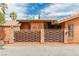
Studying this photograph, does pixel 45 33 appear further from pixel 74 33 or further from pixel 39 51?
pixel 39 51

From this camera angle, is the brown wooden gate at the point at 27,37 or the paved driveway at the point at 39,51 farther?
the brown wooden gate at the point at 27,37

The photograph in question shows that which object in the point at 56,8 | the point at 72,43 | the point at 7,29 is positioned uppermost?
the point at 56,8

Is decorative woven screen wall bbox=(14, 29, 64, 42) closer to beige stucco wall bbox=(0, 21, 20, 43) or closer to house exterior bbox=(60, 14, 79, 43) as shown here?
house exterior bbox=(60, 14, 79, 43)

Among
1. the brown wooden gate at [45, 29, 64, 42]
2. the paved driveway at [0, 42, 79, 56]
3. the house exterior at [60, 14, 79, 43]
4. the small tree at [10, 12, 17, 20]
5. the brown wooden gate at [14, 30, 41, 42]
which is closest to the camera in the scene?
the paved driveway at [0, 42, 79, 56]

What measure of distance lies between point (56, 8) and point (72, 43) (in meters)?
4.16

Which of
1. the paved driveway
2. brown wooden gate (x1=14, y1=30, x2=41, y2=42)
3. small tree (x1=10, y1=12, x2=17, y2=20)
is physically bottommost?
the paved driveway

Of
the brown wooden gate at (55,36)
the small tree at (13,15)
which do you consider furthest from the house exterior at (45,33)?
the small tree at (13,15)

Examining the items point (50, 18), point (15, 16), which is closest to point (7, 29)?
point (15, 16)

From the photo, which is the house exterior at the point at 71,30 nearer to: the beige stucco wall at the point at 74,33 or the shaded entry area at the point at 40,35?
the beige stucco wall at the point at 74,33

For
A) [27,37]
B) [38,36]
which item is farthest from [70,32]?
[27,37]

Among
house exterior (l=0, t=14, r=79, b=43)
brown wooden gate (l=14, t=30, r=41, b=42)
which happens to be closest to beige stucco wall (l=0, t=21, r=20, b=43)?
house exterior (l=0, t=14, r=79, b=43)

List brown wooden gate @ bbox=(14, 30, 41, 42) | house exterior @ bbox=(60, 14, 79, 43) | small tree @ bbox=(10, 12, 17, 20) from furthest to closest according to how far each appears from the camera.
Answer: small tree @ bbox=(10, 12, 17, 20) < brown wooden gate @ bbox=(14, 30, 41, 42) < house exterior @ bbox=(60, 14, 79, 43)

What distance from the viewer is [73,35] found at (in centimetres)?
1636

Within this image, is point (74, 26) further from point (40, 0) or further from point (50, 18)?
point (40, 0)
